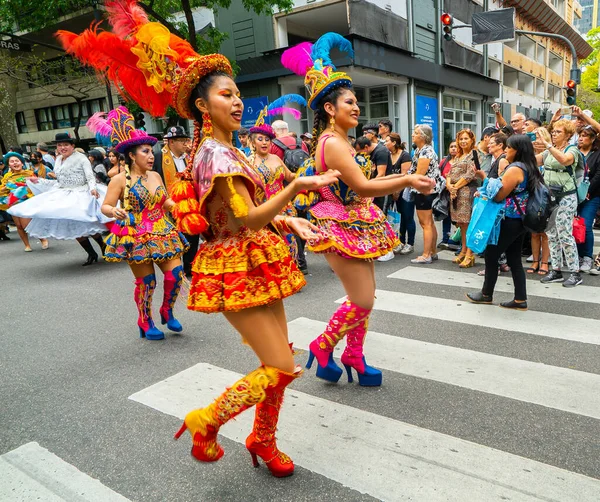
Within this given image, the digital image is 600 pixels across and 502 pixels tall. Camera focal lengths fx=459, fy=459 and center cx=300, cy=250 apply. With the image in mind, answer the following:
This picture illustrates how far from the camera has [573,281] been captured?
580 cm

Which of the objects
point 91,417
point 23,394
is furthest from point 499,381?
point 23,394

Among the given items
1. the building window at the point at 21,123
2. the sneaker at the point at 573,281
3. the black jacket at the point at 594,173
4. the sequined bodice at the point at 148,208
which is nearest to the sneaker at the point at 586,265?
the sneaker at the point at 573,281

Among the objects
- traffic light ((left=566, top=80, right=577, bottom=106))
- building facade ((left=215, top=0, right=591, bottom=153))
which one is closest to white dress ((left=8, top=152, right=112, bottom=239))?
building facade ((left=215, top=0, right=591, bottom=153))

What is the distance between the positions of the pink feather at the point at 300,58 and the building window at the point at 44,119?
30816 mm

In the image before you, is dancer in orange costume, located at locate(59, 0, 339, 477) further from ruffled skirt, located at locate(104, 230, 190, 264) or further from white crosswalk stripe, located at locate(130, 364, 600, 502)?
ruffled skirt, located at locate(104, 230, 190, 264)

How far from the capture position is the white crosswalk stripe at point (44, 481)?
2.43 meters

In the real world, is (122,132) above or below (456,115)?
below

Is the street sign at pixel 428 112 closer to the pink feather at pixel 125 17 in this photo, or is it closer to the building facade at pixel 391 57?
the building facade at pixel 391 57

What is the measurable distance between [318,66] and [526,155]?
2764 millimetres

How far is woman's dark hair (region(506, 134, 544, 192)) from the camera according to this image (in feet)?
15.5

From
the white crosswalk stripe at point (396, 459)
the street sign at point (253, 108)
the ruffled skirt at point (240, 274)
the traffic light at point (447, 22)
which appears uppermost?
the traffic light at point (447, 22)

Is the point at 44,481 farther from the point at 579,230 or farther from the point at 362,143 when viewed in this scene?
the point at 579,230

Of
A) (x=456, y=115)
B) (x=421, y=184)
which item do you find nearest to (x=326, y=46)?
(x=421, y=184)

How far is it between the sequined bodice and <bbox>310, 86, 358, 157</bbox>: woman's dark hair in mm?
1925
